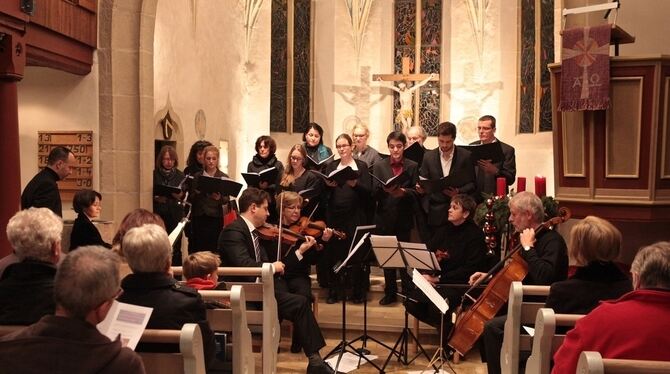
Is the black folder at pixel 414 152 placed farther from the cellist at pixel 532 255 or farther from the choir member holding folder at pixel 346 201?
the cellist at pixel 532 255

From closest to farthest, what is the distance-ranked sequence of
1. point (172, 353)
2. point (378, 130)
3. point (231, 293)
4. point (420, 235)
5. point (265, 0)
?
1. point (172, 353)
2. point (231, 293)
3. point (420, 235)
4. point (265, 0)
5. point (378, 130)

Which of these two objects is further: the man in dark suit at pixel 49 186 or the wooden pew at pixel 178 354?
the man in dark suit at pixel 49 186

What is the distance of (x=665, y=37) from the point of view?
7641 mm

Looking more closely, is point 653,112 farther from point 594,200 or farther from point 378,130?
point 378,130

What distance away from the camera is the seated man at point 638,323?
2.78 m

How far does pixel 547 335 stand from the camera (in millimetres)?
3416

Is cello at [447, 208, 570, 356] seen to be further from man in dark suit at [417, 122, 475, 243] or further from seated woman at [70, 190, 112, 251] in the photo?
seated woman at [70, 190, 112, 251]

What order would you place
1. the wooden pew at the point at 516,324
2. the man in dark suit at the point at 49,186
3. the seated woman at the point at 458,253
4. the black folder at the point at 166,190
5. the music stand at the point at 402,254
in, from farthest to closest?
1. the black folder at the point at 166,190
2. the seated woman at the point at 458,253
3. the man in dark suit at the point at 49,186
4. the music stand at the point at 402,254
5. the wooden pew at the point at 516,324

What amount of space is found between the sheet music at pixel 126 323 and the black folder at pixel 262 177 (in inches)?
187

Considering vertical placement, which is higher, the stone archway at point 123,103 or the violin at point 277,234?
the stone archway at point 123,103

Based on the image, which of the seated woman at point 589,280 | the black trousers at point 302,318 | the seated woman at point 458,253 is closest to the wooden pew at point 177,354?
the seated woman at point 589,280

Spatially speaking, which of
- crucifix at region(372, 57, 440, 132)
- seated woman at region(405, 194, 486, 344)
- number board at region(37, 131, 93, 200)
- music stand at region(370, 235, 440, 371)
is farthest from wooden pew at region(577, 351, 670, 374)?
crucifix at region(372, 57, 440, 132)

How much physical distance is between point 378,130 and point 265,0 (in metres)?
3.16

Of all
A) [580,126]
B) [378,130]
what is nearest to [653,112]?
[580,126]
